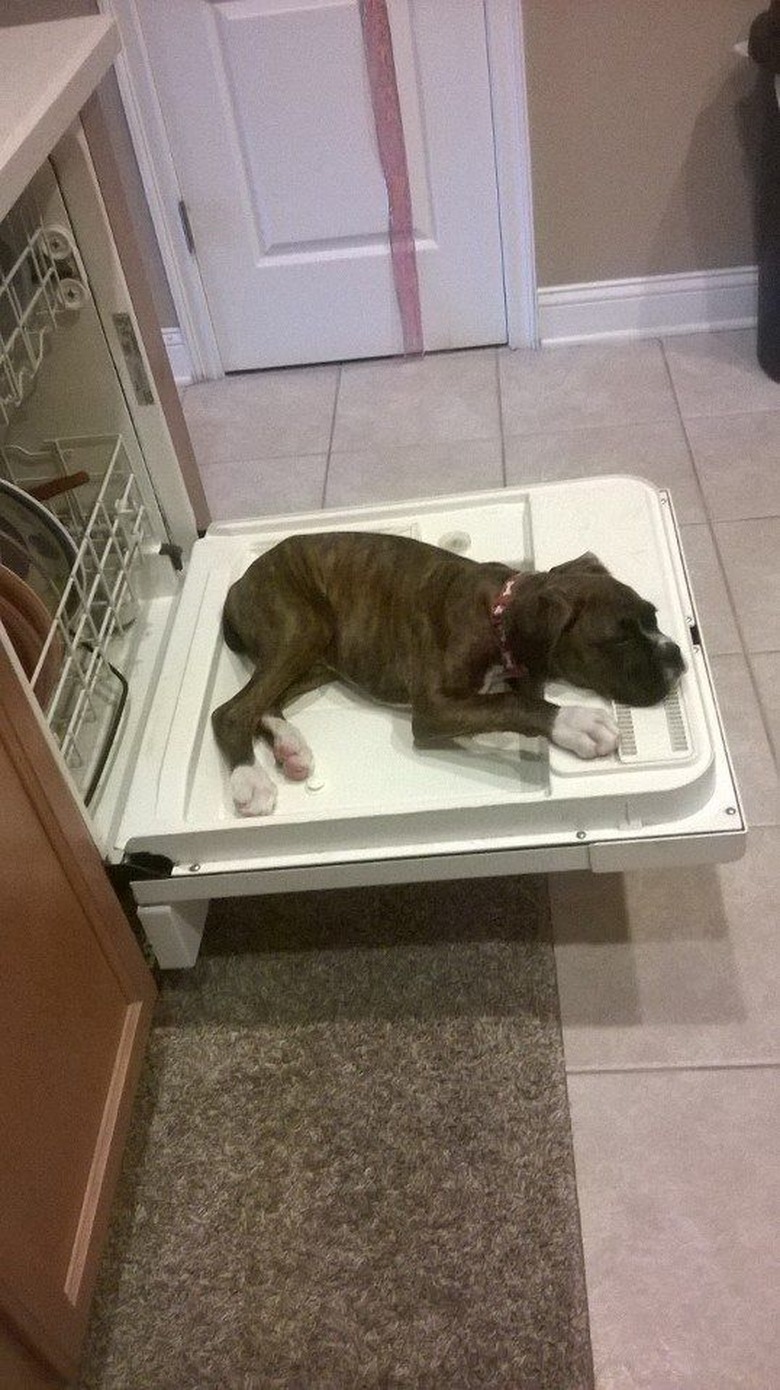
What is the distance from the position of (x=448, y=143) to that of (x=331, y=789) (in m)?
1.80

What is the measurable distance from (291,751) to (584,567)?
0.45 meters

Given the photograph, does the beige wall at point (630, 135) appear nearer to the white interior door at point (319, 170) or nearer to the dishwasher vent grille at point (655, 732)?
the white interior door at point (319, 170)

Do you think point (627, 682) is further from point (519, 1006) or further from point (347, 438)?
point (347, 438)

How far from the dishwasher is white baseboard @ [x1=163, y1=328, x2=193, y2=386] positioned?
1.27 meters

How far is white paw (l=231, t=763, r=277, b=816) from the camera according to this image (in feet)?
4.57

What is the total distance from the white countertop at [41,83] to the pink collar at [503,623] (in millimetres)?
716

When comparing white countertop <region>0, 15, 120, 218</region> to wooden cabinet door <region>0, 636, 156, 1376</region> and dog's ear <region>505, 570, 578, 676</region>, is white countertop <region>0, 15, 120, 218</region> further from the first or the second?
dog's ear <region>505, 570, 578, 676</region>

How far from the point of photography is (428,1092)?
1390 mm

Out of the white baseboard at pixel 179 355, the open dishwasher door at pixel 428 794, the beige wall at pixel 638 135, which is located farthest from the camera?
the white baseboard at pixel 179 355

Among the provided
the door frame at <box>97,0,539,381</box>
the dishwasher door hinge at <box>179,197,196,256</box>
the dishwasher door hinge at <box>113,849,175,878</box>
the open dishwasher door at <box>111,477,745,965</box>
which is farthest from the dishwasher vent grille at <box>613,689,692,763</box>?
the dishwasher door hinge at <box>179,197,196,256</box>

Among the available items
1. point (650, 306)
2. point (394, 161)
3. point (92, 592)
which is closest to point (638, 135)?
point (650, 306)

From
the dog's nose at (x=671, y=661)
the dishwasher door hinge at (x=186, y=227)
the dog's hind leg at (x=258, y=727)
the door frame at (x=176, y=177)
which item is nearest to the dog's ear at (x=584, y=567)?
the dog's nose at (x=671, y=661)

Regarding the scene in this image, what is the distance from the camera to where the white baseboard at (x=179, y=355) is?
2.88 m

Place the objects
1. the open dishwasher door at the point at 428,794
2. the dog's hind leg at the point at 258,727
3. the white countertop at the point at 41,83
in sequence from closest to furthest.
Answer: the white countertop at the point at 41,83, the open dishwasher door at the point at 428,794, the dog's hind leg at the point at 258,727
